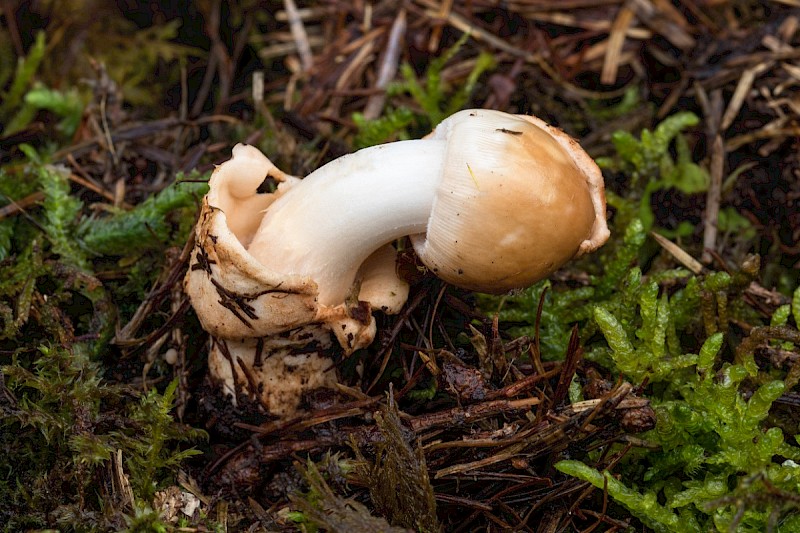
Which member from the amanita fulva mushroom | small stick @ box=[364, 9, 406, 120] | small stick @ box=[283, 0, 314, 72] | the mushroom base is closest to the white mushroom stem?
the amanita fulva mushroom

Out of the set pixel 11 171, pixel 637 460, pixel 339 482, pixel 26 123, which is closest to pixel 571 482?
pixel 637 460

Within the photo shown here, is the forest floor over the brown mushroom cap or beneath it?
beneath

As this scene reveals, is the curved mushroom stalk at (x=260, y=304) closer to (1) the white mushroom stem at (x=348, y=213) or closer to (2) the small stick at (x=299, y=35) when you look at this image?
(1) the white mushroom stem at (x=348, y=213)

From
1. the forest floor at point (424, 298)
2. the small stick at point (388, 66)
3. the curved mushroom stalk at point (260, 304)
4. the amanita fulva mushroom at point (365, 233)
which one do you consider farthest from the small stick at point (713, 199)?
the small stick at point (388, 66)

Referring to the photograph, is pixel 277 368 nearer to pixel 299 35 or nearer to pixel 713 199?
pixel 713 199

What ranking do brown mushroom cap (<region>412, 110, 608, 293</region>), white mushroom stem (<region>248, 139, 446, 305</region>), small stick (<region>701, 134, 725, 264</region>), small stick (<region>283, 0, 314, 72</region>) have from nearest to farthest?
brown mushroom cap (<region>412, 110, 608, 293</region>), white mushroom stem (<region>248, 139, 446, 305</region>), small stick (<region>701, 134, 725, 264</region>), small stick (<region>283, 0, 314, 72</region>)

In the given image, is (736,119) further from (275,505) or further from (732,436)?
(275,505)

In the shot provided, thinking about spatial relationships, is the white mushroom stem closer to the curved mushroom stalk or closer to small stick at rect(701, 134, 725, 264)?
the curved mushroom stalk

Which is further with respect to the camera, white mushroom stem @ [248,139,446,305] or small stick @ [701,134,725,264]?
small stick @ [701,134,725,264]
